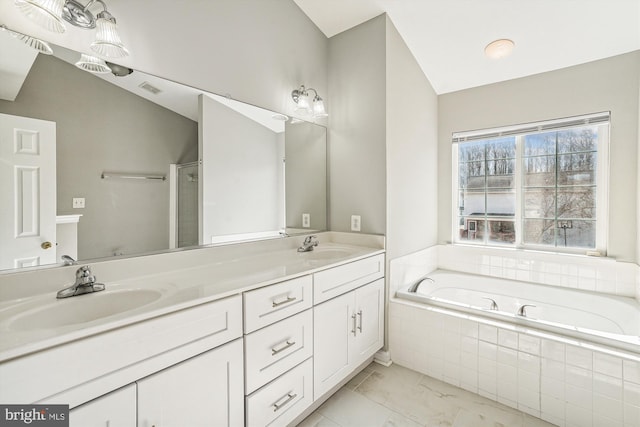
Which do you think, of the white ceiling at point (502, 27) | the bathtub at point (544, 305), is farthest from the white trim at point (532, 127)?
the bathtub at point (544, 305)

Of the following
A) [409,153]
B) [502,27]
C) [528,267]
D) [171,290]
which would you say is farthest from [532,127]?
[171,290]

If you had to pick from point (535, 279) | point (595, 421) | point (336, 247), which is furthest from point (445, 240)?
point (595, 421)

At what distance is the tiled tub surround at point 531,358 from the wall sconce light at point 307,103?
4.41 ft

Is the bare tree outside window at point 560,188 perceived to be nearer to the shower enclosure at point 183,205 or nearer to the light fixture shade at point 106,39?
the shower enclosure at point 183,205

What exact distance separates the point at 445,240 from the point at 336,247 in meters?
1.44

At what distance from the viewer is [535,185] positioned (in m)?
2.61

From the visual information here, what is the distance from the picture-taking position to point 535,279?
8.25 feet

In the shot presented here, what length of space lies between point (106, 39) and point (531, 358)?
2632 millimetres

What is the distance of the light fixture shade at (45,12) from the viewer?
1.04m

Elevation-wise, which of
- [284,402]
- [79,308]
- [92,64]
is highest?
[92,64]

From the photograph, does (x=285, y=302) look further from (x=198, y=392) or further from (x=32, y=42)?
(x=32, y=42)

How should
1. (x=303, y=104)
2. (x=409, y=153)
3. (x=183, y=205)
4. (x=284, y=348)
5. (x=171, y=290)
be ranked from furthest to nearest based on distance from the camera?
(x=409, y=153)
(x=303, y=104)
(x=183, y=205)
(x=284, y=348)
(x=171, y=290)

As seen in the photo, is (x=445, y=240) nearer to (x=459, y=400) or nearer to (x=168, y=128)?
(x=459, y=400)

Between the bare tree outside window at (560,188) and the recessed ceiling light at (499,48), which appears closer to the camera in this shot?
the recessed ceiling light at (499,48)
